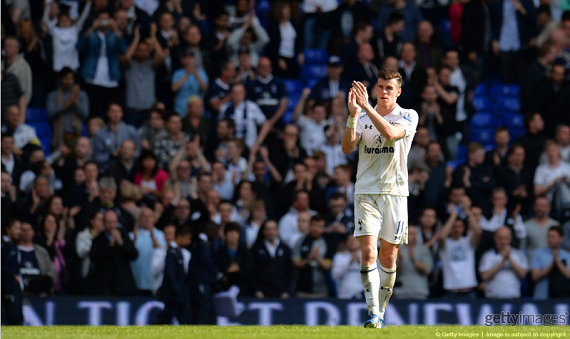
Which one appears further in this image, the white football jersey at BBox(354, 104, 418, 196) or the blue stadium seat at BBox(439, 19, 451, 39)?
the blue stadium seat at BBox(439, 19, 451, 39)

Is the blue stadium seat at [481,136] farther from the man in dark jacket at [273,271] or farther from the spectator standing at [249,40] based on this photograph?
the man in dark jacket at [273,271]

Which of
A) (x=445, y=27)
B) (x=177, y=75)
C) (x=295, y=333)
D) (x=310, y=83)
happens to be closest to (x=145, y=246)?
(x=177, y=75)

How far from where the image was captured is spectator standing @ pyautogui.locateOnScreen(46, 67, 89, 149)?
17188 millimetres

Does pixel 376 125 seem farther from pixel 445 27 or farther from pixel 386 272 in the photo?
pixel 445 27

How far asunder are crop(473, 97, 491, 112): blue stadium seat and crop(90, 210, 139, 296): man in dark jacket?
8.01 meters

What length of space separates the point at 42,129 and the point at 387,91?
→ 10207 mm

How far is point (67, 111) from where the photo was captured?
17.2 metres

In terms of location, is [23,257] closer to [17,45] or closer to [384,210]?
[17,45]

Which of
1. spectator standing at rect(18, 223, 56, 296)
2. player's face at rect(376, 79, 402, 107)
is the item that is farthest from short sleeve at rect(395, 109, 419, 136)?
spectator standing at rect(18, 223, 56, 296)

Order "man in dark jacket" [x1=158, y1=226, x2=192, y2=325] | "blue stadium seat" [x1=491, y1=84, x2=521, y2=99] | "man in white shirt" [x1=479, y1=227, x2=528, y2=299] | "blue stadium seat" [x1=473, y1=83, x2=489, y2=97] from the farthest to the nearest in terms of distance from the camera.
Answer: "blue stadium seat" [x1=491, y1=84, x2=521, y2=99] → "blue stadium seat" [x1=473, y1=83, x2=489, y2=97] → "man in white shirt" [x1=479, y1=227, x2=528, y2=299] → "man in dark jacket" [x1=158, y1=226, x2=192, y2=325]

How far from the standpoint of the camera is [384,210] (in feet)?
29.8

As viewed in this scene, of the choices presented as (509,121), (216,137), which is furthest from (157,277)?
(509,121)

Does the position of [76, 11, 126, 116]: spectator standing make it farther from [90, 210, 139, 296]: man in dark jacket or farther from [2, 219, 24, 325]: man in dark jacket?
[2, 219, 24, 325]: man in dark jacket

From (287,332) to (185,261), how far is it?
17.4 feet
